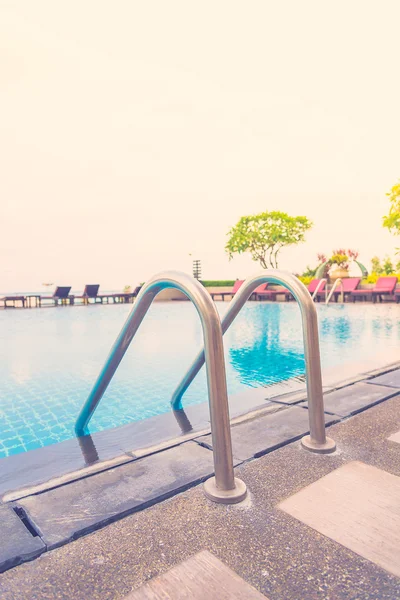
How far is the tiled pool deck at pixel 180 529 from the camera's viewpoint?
116 cm

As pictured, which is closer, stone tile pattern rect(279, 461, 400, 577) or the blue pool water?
stone tile pattern rect(279, 461, 400, 577)

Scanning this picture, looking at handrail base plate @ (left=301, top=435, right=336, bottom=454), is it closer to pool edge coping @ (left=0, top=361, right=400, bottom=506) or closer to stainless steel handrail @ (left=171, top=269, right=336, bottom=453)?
stainless steel handrail @ (left=171, top=269, right=336, bottom=453)

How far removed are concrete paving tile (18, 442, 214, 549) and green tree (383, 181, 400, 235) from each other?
70.6 feet

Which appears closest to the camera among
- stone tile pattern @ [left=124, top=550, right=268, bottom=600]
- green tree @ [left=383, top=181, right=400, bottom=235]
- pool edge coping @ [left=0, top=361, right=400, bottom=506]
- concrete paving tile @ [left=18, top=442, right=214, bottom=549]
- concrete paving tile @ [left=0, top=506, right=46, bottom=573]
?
stone tile pattern @ [left=124, top=550, right=268, bottom=600]

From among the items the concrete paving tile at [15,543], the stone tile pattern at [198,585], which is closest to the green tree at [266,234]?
the concrete paving tile at [15,543]

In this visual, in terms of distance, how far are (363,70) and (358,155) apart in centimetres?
1035

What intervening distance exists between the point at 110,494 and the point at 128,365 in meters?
4.03

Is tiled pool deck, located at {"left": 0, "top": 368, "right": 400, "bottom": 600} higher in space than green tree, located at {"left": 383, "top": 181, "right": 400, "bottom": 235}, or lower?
lower

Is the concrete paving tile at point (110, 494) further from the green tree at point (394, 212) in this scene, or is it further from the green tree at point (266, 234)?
the green tree at point (266, 234)

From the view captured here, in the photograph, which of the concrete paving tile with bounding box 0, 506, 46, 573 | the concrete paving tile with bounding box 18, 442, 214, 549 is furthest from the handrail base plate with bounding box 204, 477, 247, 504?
the concrete paving tile with bounding box 0, 506, 46, 573

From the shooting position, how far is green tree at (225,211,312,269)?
30875 mm

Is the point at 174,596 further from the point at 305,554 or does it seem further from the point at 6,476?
the point at 6,476

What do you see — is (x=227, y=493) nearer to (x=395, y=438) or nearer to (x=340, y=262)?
(x=395, y=438)

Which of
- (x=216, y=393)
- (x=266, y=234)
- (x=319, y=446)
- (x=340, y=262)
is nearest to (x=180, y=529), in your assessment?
(x=216, y=393)
